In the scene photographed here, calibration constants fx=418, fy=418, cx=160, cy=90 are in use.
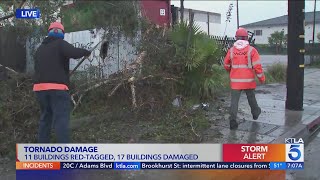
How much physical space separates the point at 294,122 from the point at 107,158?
4276 millimetres

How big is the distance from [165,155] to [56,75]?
73.0 inches

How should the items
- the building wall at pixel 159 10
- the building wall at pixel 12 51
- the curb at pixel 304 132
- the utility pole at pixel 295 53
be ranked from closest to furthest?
the curb at pixel 304 132
the utility pole at pixel 295 53
the building wall at pixel 12 51
the building wall at pixel 159 10

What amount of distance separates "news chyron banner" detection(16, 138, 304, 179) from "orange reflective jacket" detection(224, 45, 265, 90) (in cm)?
247

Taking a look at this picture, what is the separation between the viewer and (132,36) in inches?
344

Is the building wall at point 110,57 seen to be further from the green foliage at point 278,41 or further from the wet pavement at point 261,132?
the green foliage at point 278,41

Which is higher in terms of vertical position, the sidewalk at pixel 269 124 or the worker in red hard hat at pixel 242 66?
the worker in red hard hat at pixel 242 66

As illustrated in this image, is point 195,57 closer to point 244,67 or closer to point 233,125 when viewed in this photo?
point 244,67

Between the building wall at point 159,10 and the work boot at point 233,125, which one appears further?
the building wall at point 159,10

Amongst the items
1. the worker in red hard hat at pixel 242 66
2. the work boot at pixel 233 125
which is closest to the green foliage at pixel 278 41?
the worker in red hard hat at pixel 242 66

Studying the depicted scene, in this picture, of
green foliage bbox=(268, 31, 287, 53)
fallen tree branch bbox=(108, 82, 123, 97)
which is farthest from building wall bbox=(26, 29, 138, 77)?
green foliage bbox=(268, 31, 287, 53)

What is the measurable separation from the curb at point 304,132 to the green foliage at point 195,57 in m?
2.08

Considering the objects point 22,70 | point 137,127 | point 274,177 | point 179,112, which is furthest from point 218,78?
point 22,70

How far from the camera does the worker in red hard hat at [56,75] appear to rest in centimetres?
550

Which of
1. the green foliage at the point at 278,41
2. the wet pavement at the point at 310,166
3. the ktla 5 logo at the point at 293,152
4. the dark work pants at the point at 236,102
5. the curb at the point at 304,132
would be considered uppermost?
the green foliage at the point at 278,41
